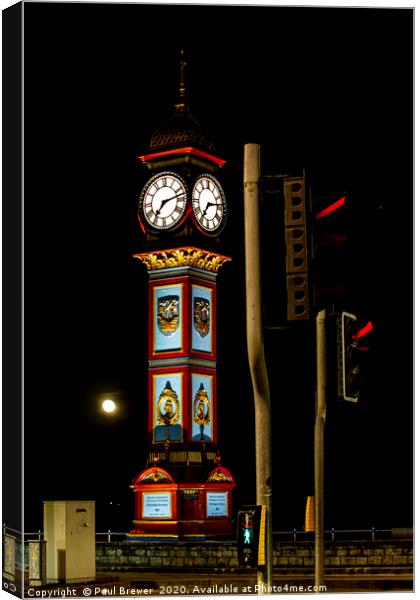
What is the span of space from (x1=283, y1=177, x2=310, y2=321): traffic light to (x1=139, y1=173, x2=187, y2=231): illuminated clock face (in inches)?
986

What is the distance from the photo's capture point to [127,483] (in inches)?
1734

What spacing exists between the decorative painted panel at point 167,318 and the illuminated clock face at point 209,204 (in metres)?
1.87

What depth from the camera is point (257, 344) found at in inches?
540

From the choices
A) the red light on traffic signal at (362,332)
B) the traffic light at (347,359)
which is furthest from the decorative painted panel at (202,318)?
the traffic light at (347,359)

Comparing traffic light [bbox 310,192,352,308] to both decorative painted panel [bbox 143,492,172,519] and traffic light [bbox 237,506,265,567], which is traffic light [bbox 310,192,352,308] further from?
decorative painted panel [bbox 143,492,172,519]

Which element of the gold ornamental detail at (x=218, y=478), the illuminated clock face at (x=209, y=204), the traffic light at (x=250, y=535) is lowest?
the gold ornamental detail at (x=218, y=478)

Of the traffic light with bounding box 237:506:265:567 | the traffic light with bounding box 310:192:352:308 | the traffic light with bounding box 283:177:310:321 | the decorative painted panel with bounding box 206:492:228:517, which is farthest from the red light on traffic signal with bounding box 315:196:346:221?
the decorative painted panel with bounding box 206:492:228:517

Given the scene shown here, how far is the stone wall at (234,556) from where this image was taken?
101 ft

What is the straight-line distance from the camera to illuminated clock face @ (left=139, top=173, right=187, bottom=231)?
38750mm

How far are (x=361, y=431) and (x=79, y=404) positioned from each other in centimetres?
842

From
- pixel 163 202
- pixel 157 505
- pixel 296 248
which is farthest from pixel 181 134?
pixel 296 248

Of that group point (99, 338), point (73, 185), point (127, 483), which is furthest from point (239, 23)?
point (127, 483)

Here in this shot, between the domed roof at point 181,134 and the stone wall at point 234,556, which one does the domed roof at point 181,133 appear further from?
the stone wall at point 234,556

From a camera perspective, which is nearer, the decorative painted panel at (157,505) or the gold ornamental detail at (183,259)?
the decorative painted panel at (157,505)
